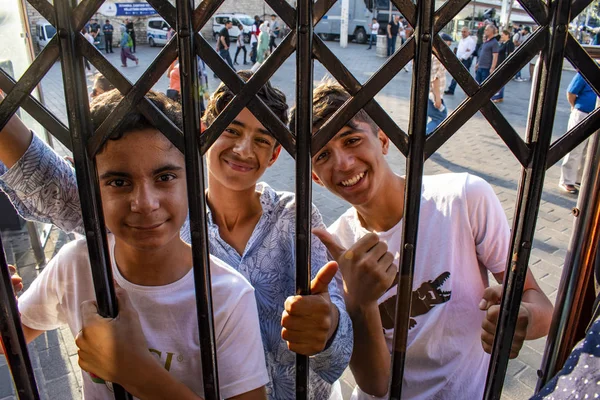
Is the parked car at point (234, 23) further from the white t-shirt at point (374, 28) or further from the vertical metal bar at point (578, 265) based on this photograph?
the vertical metal bar at point (578, 265)

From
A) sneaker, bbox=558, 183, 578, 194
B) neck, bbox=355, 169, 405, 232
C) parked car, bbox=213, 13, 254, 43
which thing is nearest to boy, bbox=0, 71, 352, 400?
neck, bbox=355, 169, 405, 232

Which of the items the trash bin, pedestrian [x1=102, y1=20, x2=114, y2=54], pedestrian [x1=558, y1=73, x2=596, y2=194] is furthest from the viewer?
pedestrian [x1=102, y1=20, x2=114, y2=54]

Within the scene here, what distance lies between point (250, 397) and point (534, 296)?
938mm

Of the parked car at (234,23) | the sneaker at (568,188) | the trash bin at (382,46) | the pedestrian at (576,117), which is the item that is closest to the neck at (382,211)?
the pedestrian at (576,117)

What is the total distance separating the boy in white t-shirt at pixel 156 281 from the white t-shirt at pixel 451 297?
1.62 feet

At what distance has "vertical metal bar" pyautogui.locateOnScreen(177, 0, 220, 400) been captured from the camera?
0.79m

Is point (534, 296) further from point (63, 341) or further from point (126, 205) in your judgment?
point (63, 341)

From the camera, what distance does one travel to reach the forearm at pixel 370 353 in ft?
4.02

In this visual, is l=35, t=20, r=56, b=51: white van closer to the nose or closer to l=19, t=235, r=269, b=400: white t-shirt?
l=19, t=235, r=269, b=400: white t-shirt

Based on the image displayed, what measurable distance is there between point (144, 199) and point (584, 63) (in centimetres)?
98

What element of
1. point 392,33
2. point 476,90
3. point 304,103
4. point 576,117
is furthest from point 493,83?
point 392,33

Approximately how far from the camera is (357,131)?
5.82 ft

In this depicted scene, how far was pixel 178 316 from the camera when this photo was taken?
1315mm

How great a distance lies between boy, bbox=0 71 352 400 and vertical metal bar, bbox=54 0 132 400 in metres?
0.36
